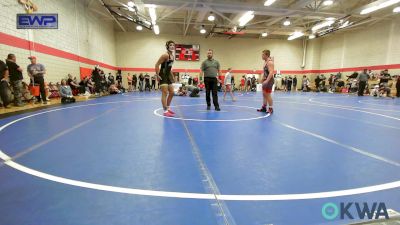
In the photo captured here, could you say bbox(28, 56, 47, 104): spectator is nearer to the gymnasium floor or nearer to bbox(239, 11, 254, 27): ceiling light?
the gymnasium floor

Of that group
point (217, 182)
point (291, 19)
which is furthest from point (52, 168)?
point (291, 19)

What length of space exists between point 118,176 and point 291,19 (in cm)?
2040

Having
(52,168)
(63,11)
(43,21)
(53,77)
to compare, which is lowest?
(52,168)

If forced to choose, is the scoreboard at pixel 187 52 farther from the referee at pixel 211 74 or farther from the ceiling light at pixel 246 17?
the referee at pixel 211 74

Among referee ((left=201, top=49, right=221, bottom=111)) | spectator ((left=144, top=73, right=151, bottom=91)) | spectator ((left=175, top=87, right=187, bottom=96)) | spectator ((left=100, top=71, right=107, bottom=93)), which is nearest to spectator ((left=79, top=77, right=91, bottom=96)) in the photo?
spectator ((left=100, top=71, right=107, bottom=93))

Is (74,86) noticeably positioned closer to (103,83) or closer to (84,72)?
(84,72)

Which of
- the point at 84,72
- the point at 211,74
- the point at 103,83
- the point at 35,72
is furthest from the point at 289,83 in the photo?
the point at 35,72

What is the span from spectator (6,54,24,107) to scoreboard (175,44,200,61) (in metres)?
17.2

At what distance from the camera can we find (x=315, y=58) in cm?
2586

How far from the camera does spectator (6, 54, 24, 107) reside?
726 centimetres

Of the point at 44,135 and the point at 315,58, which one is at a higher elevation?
the point at 315,58

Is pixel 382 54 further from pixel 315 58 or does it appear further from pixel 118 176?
pixel 118 176

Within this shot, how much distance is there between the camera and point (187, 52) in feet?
78.6

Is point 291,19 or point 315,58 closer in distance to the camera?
point 291,19
